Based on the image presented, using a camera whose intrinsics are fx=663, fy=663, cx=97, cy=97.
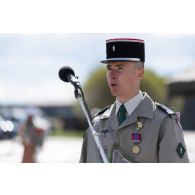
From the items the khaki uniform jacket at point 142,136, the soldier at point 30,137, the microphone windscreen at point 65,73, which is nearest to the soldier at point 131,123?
the khaki uniform jacket at point 142,136

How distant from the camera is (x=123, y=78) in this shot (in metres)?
3.79

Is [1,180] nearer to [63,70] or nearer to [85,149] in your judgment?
[85,149]

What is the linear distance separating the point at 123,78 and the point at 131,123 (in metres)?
0.29

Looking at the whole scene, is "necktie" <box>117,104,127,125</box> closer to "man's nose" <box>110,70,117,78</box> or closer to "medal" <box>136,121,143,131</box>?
"medal" <box>136,121,143,131</box>

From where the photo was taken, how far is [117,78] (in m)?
3.78

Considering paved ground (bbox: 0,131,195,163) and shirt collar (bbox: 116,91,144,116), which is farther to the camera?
paved ground (bbox: 0,131,195,163)

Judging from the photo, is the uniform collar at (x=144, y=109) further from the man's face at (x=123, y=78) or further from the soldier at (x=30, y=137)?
the soldier at (x=30, y=137)

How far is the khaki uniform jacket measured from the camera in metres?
3.72

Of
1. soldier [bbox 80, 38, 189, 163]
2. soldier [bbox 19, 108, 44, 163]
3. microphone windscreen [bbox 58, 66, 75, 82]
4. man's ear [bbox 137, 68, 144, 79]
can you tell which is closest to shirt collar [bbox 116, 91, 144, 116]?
soldier [bbox 80, 38, 189, 163]

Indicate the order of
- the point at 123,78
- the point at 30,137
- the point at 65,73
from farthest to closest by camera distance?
the point at 30,137, the point at 123,78, the point at 65,73

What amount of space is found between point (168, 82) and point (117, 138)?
11.2 metres

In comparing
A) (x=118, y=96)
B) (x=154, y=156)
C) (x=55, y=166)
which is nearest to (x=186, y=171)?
(x=154, y=156)

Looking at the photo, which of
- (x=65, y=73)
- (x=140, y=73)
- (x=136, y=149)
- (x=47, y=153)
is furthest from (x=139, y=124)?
(x=47, y=153)

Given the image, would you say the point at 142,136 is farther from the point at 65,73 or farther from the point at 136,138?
the point at 65,73
